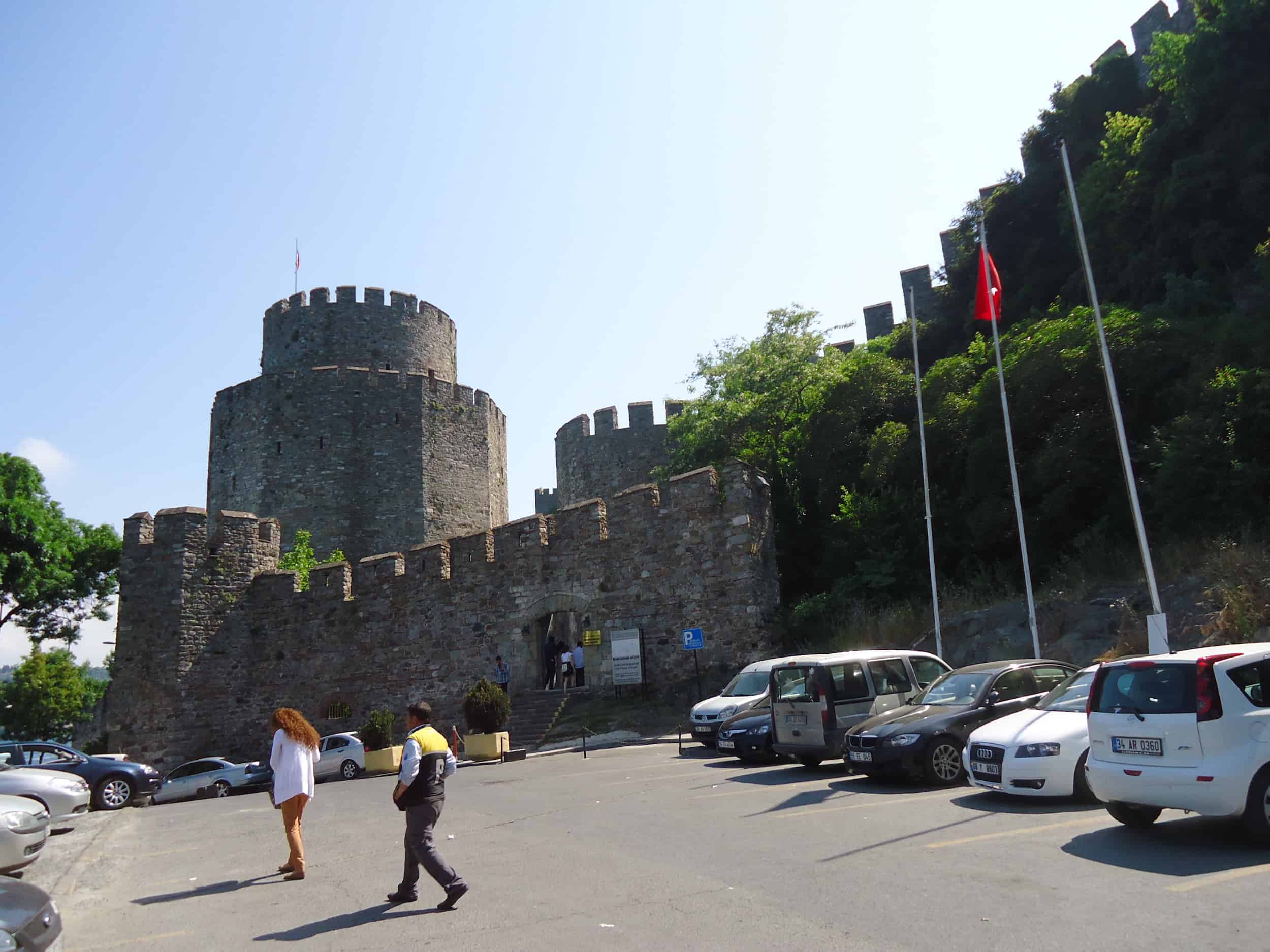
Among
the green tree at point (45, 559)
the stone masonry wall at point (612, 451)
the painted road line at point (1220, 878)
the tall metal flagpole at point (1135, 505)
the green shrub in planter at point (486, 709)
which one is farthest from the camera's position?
the stone masonry wall at point (612, 451)

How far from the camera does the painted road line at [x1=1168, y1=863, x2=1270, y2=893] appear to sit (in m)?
5.21

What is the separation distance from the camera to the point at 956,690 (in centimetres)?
1051

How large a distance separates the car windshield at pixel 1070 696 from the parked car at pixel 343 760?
15.6 metres

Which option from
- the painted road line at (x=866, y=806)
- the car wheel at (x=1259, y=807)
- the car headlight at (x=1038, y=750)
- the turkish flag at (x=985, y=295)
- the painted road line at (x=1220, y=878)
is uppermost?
the turkish flag at (x=985, y=295)

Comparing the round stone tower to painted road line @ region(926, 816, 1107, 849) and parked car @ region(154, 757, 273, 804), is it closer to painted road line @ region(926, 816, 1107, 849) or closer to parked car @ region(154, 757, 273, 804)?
parked car @ region(154, 757, 273, 804)

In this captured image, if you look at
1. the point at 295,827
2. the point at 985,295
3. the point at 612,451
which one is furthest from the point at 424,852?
the point at 612,451

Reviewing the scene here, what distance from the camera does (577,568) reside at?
72.9 feet

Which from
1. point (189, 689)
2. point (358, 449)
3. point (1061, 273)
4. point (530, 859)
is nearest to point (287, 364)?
point (358, 449)

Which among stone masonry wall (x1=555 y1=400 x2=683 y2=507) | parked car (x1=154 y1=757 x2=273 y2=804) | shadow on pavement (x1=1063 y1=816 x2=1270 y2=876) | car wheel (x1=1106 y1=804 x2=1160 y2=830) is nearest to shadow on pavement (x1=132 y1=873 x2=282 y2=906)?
shadow on pavement (x1=1063 y1=816 x2=1270 y2=876)

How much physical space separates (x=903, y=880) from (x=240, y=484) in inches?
1300

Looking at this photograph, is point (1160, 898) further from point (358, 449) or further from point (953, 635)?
point (358, 449)

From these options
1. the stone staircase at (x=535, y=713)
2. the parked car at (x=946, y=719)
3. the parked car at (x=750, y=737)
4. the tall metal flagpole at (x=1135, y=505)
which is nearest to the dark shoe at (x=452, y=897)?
the parked car at (x=946, y=719)

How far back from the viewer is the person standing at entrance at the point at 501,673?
2270 cm

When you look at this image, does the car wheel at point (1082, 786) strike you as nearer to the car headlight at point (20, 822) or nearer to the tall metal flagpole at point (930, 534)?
the tall metal flagpole at point (930, 534)
